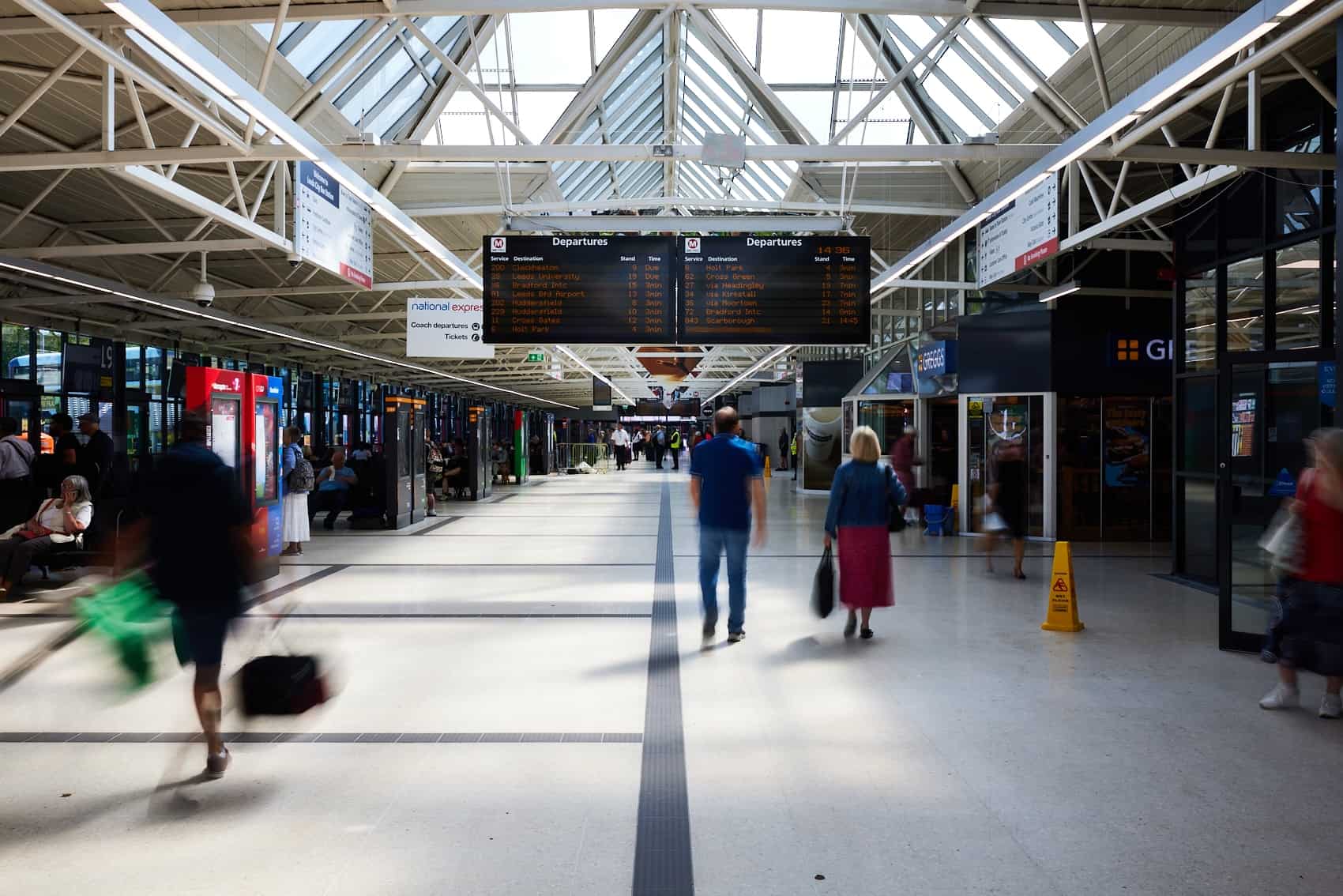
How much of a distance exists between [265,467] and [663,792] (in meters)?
8.35

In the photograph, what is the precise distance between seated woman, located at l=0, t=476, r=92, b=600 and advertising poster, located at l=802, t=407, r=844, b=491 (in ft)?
56.7

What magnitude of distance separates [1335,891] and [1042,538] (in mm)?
10556

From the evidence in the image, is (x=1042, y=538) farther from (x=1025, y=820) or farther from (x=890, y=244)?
(x=1025, y=820)

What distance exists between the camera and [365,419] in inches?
1523

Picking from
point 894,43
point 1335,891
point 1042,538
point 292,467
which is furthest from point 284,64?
point 1042,538

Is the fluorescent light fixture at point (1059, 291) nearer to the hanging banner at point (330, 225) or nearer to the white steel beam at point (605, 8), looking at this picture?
the white steel beam at point (605, 8)

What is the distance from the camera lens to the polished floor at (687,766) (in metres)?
3.19

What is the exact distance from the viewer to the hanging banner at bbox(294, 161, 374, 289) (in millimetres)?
7797

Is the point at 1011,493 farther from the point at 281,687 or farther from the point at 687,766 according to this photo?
the point at 281,687

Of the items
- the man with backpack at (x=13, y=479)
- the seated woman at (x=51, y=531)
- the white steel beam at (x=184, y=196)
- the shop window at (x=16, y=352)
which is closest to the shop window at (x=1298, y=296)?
the white steel beam at (x=184, y=196)

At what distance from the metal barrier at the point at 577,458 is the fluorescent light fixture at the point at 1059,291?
2814 cm

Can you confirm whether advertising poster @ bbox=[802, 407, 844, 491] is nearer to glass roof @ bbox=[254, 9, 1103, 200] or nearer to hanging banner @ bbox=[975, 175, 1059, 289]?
glass roof @ bbox=[254, 9, 1103, 200]

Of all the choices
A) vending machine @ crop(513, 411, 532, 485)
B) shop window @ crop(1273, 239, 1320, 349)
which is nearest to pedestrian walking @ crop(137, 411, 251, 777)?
shop window @ crop(1273, 239, 1320, 349)

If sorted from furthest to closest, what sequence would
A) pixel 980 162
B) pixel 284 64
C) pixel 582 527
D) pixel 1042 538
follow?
1. pixel 582 527
2. pixel 1042 538
3. pixel 980 162
4. pixel 284 64
